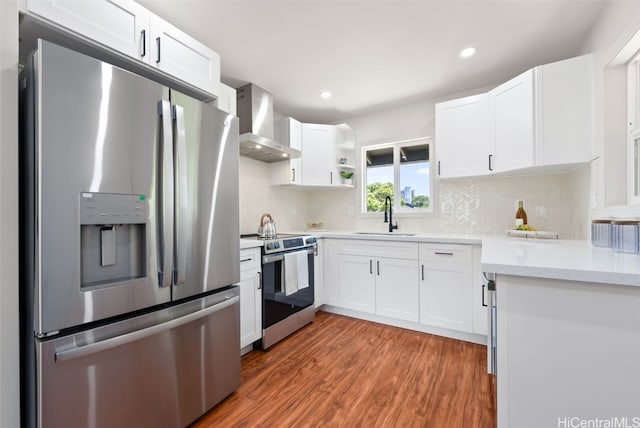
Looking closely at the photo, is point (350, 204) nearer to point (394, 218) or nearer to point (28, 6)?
point (394, 218)

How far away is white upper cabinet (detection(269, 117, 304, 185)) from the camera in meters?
3.19

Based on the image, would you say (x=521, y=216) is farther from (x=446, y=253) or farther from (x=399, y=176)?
(x=399, y=176)

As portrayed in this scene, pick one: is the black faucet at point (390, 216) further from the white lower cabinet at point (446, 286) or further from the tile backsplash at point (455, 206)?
the white lower cabinet at point (446, 286)

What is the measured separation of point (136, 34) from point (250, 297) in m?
1.81

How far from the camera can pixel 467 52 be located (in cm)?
222


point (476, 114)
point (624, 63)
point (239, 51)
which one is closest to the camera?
point (624, 63)

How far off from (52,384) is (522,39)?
11.1 ft

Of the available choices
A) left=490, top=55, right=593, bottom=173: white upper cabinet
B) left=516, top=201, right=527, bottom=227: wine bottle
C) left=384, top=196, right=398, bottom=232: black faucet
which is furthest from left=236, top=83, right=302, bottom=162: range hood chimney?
left=516, top=201, right=527, bottom=227: wine bottle

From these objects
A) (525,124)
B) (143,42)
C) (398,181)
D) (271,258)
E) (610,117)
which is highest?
(143,42)

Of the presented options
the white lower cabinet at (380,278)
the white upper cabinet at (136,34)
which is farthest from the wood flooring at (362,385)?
the white upper cabinet at (136,34)

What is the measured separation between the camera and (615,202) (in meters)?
1.65

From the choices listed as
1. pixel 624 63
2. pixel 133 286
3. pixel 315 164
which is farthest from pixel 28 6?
pixel 624 63

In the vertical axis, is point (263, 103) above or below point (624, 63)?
above

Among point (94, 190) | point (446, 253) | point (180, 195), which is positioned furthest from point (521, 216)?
point (94, 190)
